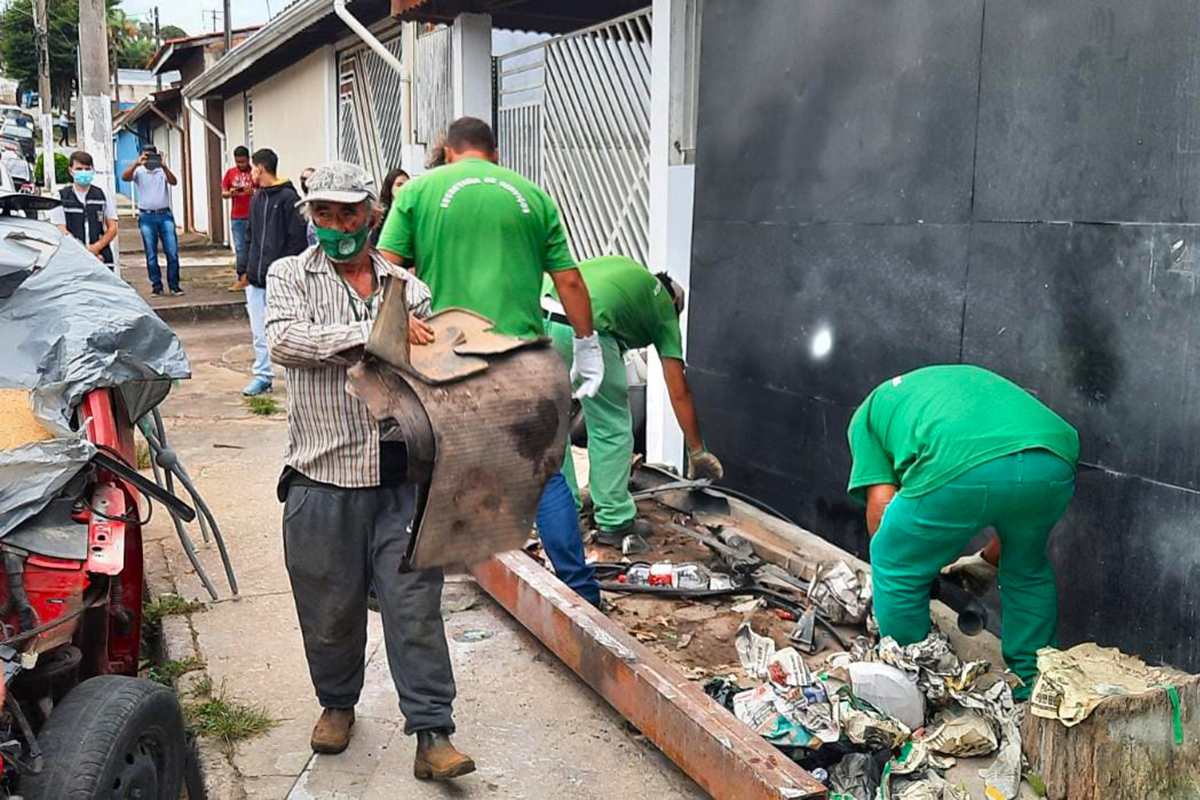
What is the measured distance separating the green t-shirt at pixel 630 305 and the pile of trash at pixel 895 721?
1912 mm

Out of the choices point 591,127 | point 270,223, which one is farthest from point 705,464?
point 270,223

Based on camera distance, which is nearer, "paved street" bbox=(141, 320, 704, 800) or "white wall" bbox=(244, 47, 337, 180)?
"paved street" bbox=(141, 320, 704, 800)

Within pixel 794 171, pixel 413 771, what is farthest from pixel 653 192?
pixel 413 771

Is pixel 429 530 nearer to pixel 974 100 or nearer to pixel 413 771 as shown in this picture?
pixel 413 771

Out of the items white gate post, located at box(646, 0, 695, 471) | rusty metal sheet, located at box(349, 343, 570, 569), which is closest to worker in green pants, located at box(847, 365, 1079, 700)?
rusty metal sheet, located at box(349, 343, 570, 569)

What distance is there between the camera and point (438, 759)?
10.9ft

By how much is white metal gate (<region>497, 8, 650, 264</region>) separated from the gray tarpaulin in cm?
430

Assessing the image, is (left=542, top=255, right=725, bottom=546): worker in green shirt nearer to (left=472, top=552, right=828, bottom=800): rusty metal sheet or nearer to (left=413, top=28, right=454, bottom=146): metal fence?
(left=472, top=552, right=828, bottom=800): rusty metal sheet

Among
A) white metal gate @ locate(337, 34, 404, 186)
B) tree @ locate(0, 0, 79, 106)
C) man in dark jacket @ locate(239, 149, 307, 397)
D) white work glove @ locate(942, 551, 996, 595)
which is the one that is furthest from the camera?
tree @ locate(0, 0, 79, 106)

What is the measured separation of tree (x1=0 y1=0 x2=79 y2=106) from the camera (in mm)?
52594

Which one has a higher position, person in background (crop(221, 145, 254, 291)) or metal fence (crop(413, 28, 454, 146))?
metal fence (crop(413, 28, 454, 146))

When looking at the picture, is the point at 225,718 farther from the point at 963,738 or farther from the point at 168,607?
the point at 963,738

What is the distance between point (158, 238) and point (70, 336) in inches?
460

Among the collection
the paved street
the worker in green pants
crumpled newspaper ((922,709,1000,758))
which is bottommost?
the paved street
